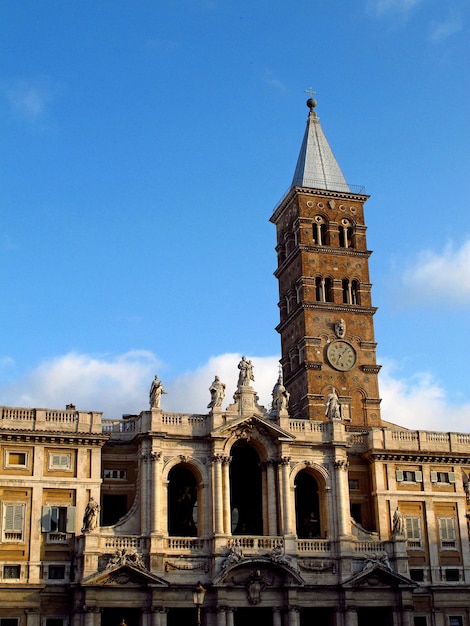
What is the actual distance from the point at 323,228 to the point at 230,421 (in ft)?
81.8

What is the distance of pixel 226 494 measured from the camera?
60125 mm

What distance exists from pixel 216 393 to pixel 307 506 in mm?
10318

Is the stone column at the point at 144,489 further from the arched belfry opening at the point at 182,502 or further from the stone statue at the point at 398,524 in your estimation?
the stone statue at the point at 398,524

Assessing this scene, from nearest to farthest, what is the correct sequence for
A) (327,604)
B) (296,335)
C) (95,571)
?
(95,571), (327,604), (296,335)

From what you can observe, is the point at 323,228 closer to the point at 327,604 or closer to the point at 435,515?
the point at 435,515

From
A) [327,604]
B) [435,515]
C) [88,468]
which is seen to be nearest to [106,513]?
[88,468]

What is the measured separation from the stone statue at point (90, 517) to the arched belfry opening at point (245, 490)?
33.8 feet

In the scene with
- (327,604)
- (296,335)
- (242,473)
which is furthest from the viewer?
(296,335)

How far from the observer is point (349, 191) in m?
82.4

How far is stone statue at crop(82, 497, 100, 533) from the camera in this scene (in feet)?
185

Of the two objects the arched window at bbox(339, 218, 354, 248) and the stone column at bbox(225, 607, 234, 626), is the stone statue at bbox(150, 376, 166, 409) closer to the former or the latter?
the stone column at bbox(225, 607, 234, 626)

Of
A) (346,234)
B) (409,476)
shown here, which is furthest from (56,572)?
(346,234)

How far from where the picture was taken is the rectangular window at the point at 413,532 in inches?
2532

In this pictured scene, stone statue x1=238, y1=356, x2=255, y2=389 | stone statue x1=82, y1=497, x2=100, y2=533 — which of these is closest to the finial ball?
stone statue x1=238, y1=356, x2=255, y2=389
